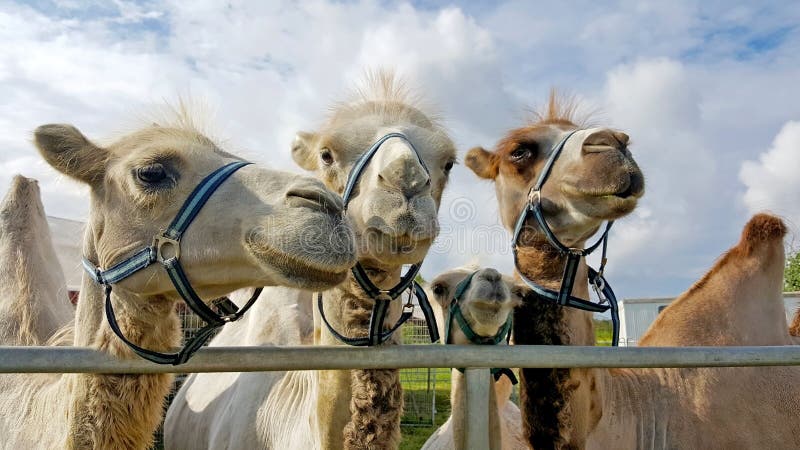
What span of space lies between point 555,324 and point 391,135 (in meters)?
1.46

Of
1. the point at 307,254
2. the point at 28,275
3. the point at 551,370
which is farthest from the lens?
the point at 28,275

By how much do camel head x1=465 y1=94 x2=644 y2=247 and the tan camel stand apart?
116 inches

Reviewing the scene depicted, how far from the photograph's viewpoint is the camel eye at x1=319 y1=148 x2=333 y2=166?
3.24 meters

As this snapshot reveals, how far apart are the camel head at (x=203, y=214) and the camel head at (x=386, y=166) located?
43cm

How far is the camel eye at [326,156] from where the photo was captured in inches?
128

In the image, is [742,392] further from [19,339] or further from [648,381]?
[19,339]

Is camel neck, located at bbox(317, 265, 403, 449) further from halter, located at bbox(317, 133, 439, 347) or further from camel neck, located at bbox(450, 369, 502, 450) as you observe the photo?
camel neck, located at bbox(450, 369, 502, 450)

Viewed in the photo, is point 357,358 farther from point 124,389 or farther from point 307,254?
point 124,389

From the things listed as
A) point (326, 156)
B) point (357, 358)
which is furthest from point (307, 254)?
point (326, 156)

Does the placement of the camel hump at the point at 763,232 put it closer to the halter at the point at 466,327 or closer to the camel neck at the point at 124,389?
the halter at the point at 466,327

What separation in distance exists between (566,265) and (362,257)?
1.34 m

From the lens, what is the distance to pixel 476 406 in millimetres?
2418

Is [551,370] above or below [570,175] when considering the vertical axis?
below

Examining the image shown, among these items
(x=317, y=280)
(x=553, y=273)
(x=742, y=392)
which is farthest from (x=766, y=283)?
(x=317, y=280)
